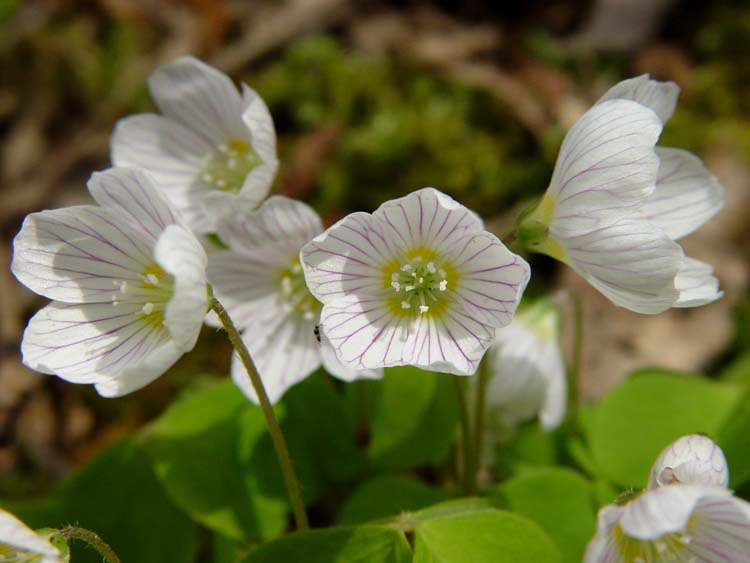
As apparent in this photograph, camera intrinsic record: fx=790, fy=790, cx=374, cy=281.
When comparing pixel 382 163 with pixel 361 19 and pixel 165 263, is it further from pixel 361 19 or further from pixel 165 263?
pixel 165 263

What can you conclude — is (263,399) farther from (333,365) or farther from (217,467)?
(217,467)

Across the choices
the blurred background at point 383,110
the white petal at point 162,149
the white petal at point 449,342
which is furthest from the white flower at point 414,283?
the blurred background at point 383,110

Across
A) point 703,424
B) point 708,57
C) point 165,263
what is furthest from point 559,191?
point 708,57

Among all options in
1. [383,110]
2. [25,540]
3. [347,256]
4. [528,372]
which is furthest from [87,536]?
[383,110]

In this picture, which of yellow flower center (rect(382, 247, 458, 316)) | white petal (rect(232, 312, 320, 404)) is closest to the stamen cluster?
yellow flower center (rect(382, 247, 458, 316))

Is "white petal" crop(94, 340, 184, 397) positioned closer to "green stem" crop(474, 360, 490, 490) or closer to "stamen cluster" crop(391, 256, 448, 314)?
"stamen cluster" crop(391, 256, 448, 314)

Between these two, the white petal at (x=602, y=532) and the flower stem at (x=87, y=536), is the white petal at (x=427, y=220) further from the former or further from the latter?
the flower stem at (x=87, y=536)
